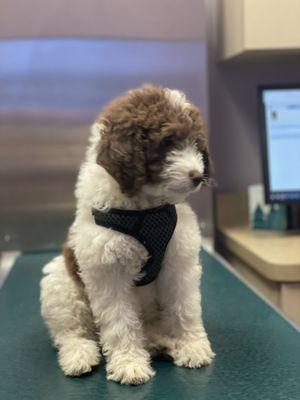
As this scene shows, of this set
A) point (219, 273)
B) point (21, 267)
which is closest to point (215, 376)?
point (219, 273)

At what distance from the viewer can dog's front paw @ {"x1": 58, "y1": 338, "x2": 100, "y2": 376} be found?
33.9 inches

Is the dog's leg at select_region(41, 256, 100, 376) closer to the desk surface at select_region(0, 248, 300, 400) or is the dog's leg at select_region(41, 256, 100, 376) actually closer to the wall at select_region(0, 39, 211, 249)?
the desk surface at select_region(0, 248, 300, 400)

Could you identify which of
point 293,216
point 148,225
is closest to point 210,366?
point 148,225

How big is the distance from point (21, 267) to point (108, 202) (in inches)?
32.3

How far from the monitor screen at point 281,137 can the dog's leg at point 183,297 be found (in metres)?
0.77

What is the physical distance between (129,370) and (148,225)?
0.22 metres

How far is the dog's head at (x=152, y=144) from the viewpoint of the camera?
78 centimetres

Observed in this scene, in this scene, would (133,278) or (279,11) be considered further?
(279,11)

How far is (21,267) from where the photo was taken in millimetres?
1592

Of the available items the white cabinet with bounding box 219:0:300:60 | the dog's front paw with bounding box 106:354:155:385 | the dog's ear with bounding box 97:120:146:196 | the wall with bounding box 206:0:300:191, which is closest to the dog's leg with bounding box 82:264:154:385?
the dog's front paw with bounding box 106:354:155:385

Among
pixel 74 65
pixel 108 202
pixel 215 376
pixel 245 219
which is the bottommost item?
pixel 215 376

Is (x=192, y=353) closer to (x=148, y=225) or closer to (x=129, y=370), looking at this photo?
(x=129, y=370)

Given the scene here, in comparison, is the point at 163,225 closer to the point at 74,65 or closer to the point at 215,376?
the point at 215,376

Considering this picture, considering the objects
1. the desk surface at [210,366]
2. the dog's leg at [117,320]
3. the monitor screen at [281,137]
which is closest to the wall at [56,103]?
the monitor screen at [281,137]
